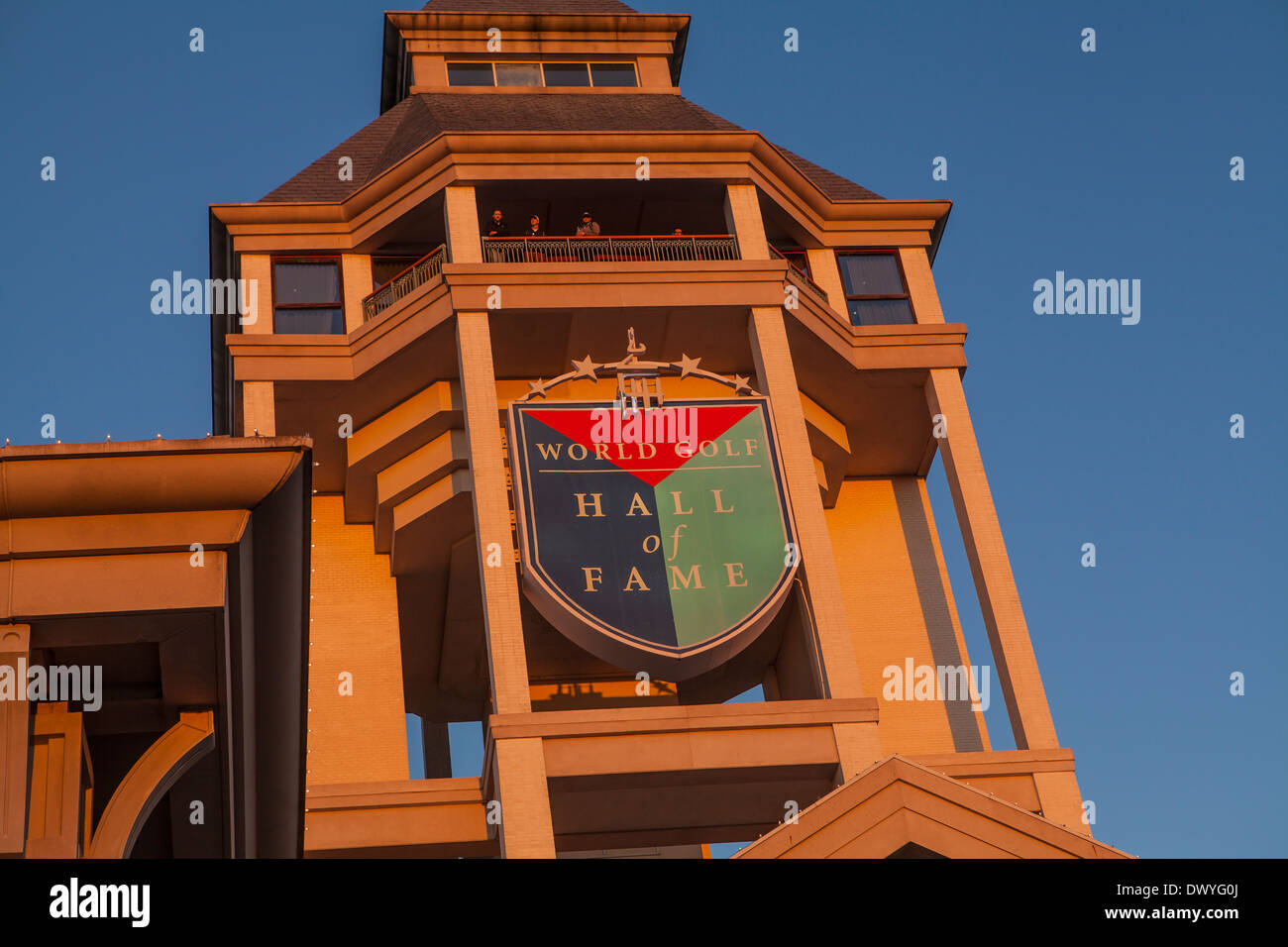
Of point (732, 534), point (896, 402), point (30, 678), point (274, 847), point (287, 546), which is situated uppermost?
point (896, 402)

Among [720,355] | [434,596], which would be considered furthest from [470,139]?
[434,596]

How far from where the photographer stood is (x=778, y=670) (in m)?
34.1

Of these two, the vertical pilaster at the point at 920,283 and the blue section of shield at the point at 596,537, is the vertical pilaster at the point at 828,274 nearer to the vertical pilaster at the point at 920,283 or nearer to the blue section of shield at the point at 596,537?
the vertical pilaster at the point at 920,283

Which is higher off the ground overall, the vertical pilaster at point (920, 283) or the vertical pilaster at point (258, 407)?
the vertical pilaster at point (920, 283)

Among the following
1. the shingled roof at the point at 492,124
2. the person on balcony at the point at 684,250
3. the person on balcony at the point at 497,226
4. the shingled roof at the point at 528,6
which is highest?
the shingled roof at the point at 528,6

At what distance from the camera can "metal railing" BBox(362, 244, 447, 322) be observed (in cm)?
3297

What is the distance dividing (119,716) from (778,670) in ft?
74.4

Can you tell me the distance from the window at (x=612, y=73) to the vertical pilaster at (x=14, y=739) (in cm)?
2932

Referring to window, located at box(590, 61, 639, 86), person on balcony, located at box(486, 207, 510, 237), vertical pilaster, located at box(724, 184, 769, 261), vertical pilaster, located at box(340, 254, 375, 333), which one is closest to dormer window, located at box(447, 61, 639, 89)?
window, located at box(590, 61, 639, 86)

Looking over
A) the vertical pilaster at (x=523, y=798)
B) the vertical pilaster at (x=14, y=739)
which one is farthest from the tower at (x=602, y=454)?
the vertical pilaster at (x=14, y=739)

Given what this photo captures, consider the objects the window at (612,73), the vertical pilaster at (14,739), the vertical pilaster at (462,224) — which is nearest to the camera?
the vertical pilaster at (14,739)

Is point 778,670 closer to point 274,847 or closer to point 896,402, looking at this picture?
point 896,402

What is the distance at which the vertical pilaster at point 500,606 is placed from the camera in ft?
83.8

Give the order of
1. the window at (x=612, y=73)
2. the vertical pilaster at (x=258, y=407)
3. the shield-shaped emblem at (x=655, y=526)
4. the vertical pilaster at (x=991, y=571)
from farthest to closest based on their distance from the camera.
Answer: the window at (x=612, y=73), the vertical pilaster at (x=258, y=407), the vertical pilaster at (x=991, y=571), the shield-shaped emblem at (x=655, y=526)
